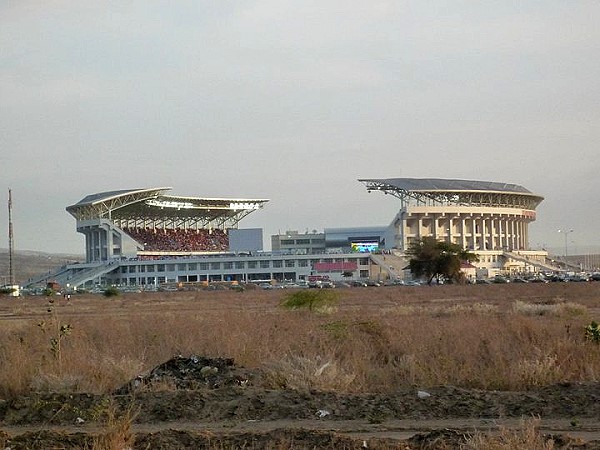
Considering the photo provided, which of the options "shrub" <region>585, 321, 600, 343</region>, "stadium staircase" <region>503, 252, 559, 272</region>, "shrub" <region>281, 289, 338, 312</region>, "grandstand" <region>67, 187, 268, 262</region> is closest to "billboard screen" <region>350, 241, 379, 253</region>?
"stadium staircase" <region>503, 252, 559, 272</region>

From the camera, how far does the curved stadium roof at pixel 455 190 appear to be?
488ft

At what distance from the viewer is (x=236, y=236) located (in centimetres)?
15375

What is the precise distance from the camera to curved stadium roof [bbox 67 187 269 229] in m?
160

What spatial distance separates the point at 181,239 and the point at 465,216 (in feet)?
178

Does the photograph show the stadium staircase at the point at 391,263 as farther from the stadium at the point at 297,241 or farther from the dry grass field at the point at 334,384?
the dry grass field at the point at 334,384

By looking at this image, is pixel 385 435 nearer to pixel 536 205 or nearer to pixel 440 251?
pixel 440 251

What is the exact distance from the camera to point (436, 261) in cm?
10694

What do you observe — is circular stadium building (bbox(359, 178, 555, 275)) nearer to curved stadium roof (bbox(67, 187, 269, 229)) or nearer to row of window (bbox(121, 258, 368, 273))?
row of window (bbox(121, 258, 368, 273))

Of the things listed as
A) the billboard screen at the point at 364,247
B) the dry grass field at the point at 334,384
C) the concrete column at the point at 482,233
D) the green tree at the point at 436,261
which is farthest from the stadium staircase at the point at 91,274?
the dry grass field at the point at 334,384

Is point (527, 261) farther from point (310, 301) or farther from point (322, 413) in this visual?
point (322, 413)

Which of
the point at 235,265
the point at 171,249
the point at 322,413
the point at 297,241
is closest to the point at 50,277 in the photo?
the point at 171,249

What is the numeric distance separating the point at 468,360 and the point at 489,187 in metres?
143

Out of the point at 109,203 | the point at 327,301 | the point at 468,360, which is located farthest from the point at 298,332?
the point at 109,203

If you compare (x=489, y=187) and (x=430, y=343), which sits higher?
(x=489, y=187)
